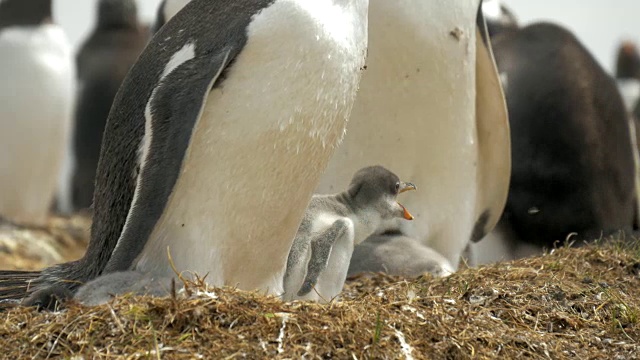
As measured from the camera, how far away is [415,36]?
6.22m

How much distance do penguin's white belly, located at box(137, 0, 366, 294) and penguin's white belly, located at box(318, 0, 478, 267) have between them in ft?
6.03

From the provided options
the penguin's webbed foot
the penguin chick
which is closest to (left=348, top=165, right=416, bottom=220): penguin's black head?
the penguin chick

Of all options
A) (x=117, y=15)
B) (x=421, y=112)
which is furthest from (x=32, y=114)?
(x=421, y=112)

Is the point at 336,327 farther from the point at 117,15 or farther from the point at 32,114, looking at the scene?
the point at 117,15

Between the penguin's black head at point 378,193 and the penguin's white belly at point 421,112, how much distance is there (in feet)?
2.54

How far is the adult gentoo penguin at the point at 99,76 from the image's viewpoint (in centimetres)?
1541

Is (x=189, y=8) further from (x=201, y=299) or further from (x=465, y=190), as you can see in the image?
(x=465, y=190)

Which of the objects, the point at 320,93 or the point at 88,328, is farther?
the point at 320,93

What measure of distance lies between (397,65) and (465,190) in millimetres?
848

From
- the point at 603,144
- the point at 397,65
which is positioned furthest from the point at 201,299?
the point at 603,144

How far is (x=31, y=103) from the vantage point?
42.4ft

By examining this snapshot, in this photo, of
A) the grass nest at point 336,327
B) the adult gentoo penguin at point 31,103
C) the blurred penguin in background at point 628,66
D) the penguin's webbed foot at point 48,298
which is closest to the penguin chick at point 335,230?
the grass nest at point 336,327

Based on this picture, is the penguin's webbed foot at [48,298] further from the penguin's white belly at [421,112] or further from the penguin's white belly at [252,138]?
the penguin's white belly at [421,112]

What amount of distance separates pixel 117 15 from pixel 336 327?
13205mm
